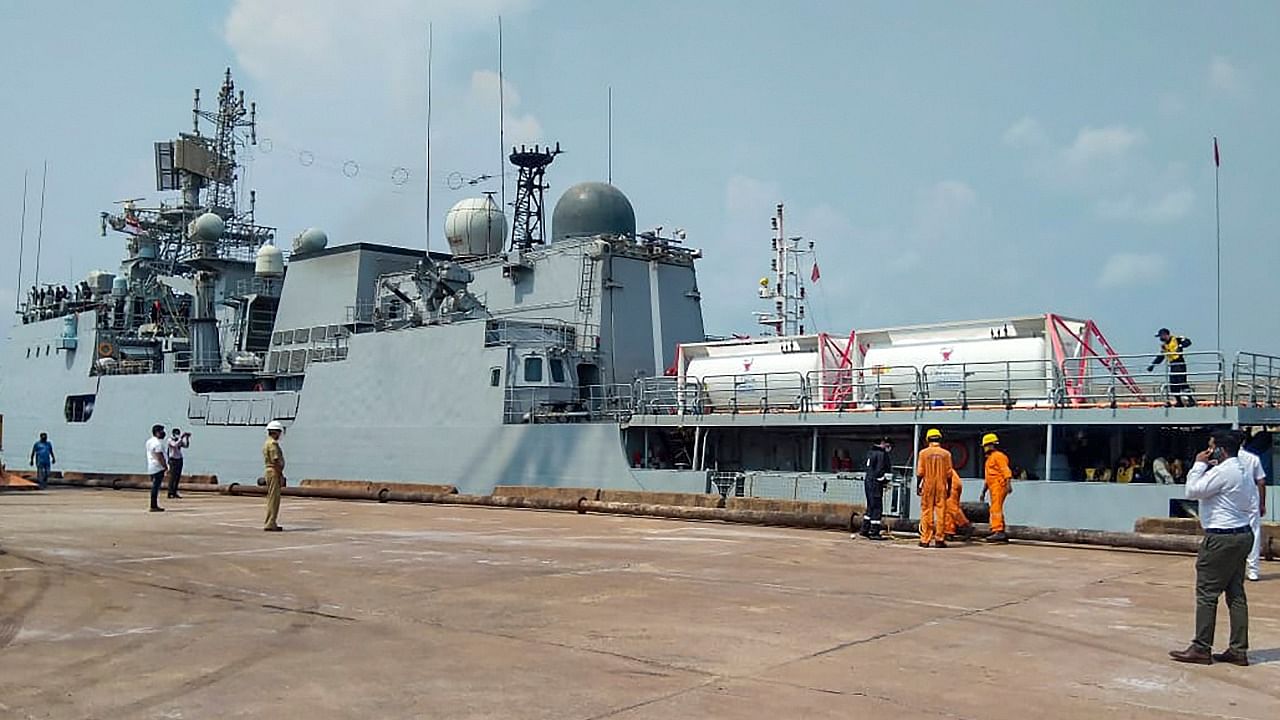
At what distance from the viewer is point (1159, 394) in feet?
46.6

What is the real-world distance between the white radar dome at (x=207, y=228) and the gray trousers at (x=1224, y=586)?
29210mm

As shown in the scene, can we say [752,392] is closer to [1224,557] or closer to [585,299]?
[585,299]

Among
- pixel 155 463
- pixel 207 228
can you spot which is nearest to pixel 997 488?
pixel 155 463

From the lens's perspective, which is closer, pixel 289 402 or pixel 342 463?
pixel 342 463

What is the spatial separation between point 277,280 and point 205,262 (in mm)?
2197

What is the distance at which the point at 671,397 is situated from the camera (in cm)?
1964

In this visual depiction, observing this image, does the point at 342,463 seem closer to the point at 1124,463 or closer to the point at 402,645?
the point at 1124,463

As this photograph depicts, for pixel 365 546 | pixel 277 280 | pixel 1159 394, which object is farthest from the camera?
pixel 277 280

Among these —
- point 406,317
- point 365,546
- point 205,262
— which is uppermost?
point 205,262

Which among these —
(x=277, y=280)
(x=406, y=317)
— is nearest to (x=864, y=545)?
(x=406, y=317)

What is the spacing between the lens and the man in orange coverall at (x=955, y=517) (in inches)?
506

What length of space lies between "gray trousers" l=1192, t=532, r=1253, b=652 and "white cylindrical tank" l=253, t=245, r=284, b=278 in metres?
27.2

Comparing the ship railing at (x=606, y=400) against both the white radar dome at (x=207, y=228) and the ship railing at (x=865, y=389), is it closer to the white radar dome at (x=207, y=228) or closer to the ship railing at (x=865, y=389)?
the ship railing at (x=865, y=389)

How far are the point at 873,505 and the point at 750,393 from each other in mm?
5526
